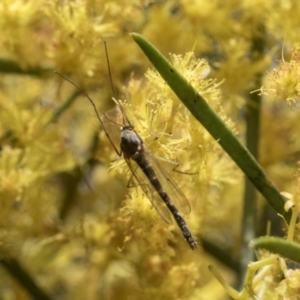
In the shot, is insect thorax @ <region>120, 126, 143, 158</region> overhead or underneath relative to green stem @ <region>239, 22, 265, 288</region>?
overhead

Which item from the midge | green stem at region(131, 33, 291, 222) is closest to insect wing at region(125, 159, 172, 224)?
the midge

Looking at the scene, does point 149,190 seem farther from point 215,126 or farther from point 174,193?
point 215,126

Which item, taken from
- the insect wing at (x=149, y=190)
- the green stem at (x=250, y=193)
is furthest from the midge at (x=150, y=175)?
the green stem at (x=250, y=193)

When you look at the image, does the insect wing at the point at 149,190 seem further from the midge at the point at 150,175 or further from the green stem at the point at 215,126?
the green stem at the point at 215,126

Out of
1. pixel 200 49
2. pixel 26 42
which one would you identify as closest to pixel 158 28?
pixel 200 49

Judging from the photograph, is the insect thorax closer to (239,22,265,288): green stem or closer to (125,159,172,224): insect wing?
(125,159,172,224): insect wing

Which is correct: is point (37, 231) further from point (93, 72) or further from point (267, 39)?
point (267, 39)

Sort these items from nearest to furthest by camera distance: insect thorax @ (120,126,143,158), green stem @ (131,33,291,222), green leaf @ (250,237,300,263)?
green leaf @ (250,237,300,263)
green stem @ (131,33,291,222)
insect thorax @ (120,126,143,158)

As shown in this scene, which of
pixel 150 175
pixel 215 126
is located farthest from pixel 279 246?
pixel 150 175
